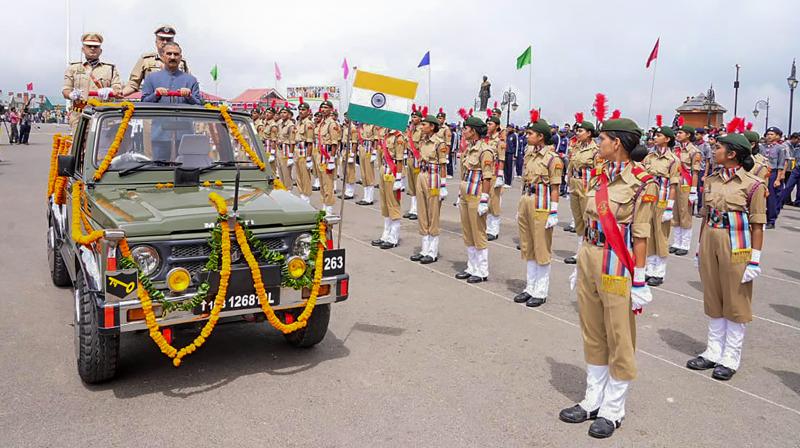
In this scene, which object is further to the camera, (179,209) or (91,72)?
(91,72)

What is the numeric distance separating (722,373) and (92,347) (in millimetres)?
5023

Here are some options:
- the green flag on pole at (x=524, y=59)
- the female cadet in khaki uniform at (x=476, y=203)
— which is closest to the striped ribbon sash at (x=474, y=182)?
the female cadet in khaki uniform at (x=476, y=203)

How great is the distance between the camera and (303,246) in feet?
16.2

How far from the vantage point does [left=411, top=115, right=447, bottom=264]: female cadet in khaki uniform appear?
31.4 ft

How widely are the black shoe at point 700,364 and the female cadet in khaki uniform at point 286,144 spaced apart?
1341cm

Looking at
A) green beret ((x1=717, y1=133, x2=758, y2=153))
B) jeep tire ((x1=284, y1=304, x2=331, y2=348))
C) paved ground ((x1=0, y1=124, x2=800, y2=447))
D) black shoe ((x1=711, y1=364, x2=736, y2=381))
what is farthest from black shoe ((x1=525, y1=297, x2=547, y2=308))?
jeep tire ((x1=284, y1=304, x2=331, y2=348))

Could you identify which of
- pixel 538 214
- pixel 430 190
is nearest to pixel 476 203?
pixel 538 214

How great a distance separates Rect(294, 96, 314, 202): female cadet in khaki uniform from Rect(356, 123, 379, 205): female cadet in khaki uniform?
1.41m

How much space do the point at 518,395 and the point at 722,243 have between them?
2.27 meters

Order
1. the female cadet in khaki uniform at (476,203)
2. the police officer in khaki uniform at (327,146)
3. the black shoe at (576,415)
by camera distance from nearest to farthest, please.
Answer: the black shoe at (576,415) < the female cadet in khaki uniform at (476,203) < the police officer in khaki uniform at (327,146)

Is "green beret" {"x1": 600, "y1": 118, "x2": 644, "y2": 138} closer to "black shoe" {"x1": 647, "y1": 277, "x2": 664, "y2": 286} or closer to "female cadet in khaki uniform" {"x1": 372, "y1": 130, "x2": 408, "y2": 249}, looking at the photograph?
"black shoe" {"x1": 647, "y1": 277, "x2": 664, "y2": 286}

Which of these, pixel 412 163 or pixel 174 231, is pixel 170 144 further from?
pixel 412 163

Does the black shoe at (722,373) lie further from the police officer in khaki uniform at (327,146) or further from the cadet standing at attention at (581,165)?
the police officer in khaki uniform at (327,146)

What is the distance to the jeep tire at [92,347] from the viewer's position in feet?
14.6
